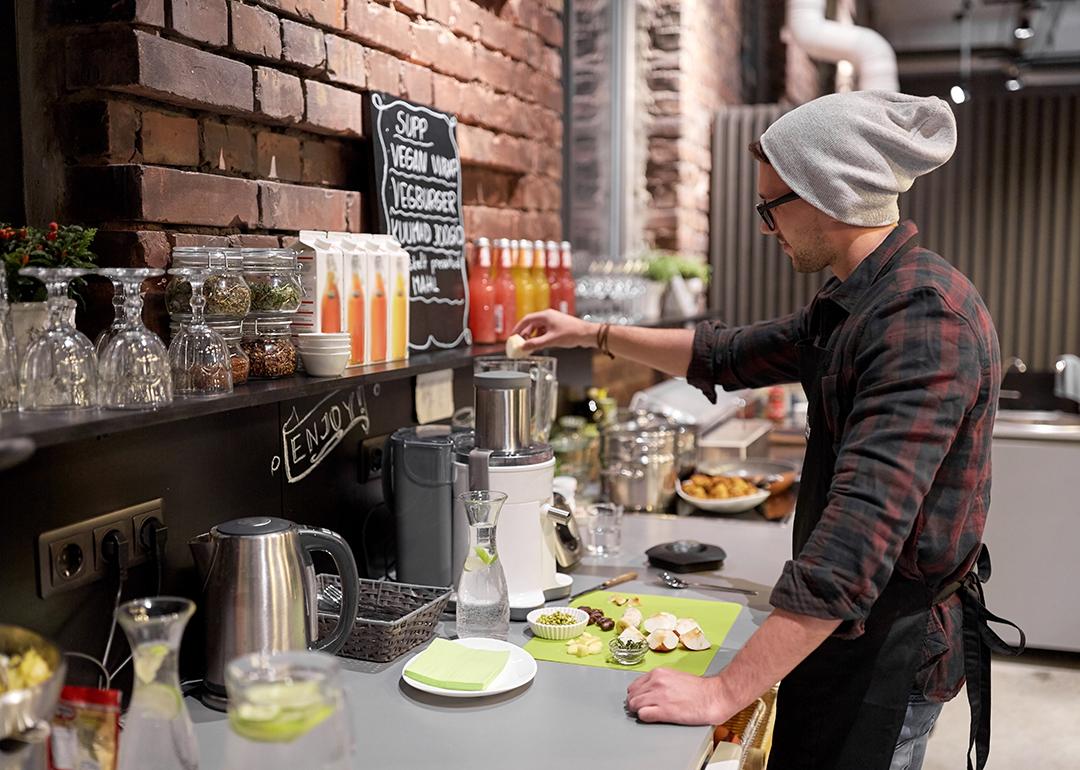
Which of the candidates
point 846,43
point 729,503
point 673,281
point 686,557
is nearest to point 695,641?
point 686,557

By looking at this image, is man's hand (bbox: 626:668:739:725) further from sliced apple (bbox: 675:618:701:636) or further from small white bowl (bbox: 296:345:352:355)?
small white bowl (bbox: 296:345:352:355)

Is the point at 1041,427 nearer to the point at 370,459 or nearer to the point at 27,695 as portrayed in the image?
the point at 370,459

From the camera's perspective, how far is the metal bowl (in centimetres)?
103

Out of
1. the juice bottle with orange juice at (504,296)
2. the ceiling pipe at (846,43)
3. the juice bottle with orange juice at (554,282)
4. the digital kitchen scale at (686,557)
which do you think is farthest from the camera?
the ceiling pipe at (846,43)

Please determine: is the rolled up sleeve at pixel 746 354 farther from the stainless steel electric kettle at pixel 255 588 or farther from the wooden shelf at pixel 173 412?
the stainless steel electric kettle at pixel 255 588

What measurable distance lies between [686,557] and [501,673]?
80 cm

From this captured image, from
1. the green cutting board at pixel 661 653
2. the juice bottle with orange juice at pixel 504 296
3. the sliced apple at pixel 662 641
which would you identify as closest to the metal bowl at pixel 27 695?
the green cutting board at pixel 661 653

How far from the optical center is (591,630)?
1.94 metres

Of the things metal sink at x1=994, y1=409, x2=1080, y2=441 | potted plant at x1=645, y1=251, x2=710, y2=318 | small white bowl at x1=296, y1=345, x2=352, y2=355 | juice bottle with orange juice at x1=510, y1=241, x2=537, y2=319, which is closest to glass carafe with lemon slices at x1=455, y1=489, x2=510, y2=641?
small white bowl at x1=296, y1=345, x2=352, y2=355

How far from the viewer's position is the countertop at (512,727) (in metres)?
1.44

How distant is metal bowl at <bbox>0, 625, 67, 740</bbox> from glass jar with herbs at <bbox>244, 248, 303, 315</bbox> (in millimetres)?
766

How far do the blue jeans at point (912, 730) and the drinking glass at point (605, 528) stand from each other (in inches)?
33.6

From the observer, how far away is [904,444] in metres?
1.46

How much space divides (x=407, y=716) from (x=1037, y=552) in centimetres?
357
